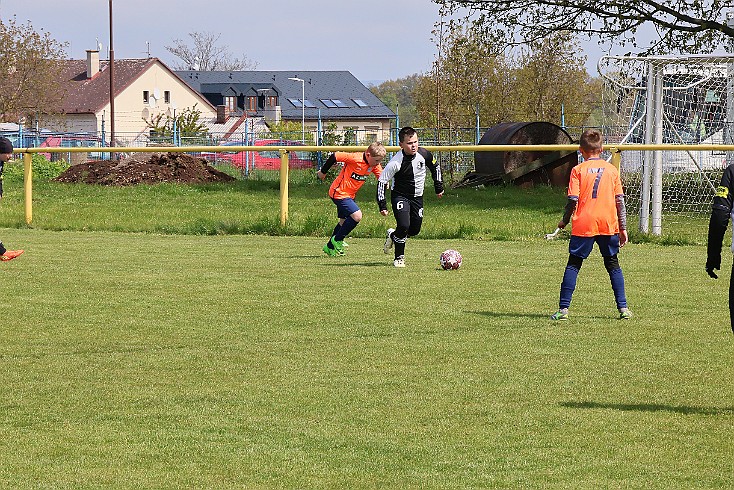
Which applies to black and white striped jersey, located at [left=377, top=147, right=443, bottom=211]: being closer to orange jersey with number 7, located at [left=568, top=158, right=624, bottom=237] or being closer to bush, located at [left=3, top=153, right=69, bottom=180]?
orange jersey with number 7, located at [left=568, top=158, right=624, bottom=237]

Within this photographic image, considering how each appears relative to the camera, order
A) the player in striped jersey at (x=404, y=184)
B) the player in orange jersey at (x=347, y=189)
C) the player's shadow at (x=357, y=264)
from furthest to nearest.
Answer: the player in orange jersey at (x=347, y=189) < the player's shadow at (x=357, y=264) < the player in striped jersey at (x=404, y=184)

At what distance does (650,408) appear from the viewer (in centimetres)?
659

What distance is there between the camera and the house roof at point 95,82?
80.8 meters

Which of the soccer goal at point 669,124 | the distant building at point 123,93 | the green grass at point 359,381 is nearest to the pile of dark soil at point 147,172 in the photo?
the soccer goal at point 669,124

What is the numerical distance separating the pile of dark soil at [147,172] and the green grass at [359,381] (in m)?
17.2

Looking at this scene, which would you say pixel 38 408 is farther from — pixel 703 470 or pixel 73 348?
pixel 703 470

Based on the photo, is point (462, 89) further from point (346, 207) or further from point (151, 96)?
point (151, 96)

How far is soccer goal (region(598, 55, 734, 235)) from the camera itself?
1931 centimetres

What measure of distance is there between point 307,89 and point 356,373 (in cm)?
9750

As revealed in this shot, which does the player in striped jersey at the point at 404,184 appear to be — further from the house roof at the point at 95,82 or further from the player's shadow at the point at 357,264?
the house roof at the point at 95,82

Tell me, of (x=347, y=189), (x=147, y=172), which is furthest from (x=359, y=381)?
(x=147, y=172)

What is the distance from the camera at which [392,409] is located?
6.54 metres

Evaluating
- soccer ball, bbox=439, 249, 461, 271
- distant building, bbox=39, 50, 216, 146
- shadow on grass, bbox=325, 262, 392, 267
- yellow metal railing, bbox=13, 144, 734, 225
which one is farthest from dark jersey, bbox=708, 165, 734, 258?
distant building, bbox=39, 50, 216, 146

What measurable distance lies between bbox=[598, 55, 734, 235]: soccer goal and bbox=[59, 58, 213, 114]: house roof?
2431 inches
